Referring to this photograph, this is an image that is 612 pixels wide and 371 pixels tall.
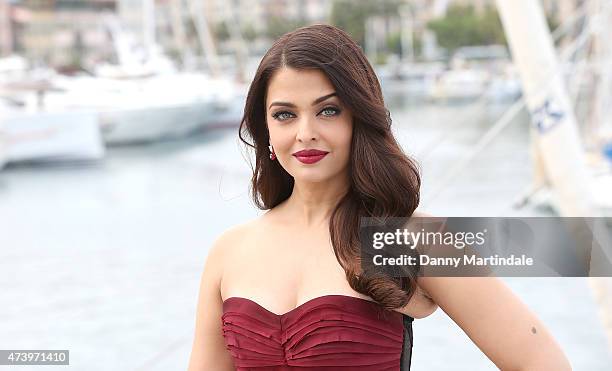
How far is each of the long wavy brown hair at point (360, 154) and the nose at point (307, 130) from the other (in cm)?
5

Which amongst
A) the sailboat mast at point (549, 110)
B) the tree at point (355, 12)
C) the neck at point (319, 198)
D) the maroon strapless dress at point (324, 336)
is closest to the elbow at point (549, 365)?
the maroon strapless dress at point (324, 336)

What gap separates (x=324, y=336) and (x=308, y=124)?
0.81ft

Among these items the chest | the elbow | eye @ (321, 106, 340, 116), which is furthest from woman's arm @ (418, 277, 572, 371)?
eye @ (321, 106, 340, 116)

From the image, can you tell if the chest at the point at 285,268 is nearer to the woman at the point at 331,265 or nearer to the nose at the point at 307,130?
the woman at the point at 331,265

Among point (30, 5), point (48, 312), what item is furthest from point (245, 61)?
point (48, 312)

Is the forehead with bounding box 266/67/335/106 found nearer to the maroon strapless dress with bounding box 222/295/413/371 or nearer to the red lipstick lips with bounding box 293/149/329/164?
the red lipstick lips with bounding box 293/149/329/164

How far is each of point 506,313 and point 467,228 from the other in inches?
4.2

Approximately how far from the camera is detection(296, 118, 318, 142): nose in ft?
4.17

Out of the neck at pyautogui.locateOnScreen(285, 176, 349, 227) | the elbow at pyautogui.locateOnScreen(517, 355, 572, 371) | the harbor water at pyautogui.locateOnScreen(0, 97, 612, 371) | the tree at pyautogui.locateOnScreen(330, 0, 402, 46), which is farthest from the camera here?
the tree at pyautogui.locateOnScreen(330, 0, 402, 46)

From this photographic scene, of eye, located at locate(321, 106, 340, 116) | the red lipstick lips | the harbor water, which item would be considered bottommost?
the red lipstick lips

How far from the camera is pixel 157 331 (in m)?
8.05

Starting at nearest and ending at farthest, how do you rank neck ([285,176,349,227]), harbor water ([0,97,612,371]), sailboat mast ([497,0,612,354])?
neck ([285,176,349,227]) < sailboat mast ([497,0,612,354]) < harbor water ([0,97,612,371])

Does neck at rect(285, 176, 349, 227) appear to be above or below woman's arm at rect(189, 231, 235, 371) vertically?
above

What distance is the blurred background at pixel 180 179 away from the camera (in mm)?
4062
